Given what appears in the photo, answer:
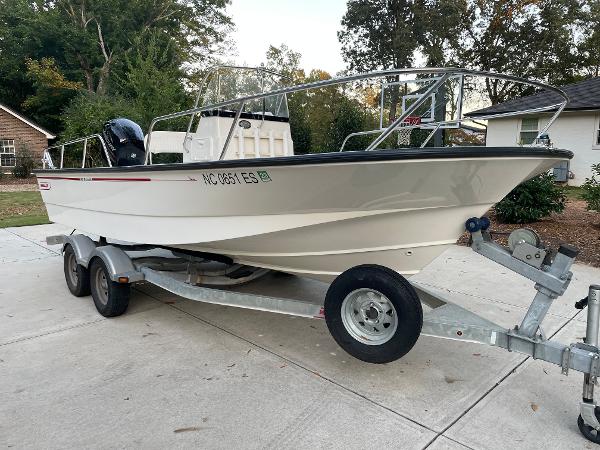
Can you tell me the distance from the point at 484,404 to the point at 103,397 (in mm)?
2315

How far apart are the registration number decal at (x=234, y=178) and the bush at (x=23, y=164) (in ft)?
75.4

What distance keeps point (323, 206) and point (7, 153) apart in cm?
2615

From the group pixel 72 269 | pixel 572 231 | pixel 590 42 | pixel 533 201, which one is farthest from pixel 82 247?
pixel 590 42

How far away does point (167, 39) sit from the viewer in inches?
1104

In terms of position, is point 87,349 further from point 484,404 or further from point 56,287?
point 484,404

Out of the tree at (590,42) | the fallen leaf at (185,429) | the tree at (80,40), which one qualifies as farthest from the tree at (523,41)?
the fallen leaf at (185,429)

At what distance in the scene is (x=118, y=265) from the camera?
151 inches

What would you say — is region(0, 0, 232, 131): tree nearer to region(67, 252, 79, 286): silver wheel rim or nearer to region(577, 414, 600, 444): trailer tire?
region(67, 252, 79, 286): silver wheel rim

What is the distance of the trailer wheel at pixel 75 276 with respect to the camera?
4.41 m

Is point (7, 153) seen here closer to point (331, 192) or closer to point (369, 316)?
point (331, 192)

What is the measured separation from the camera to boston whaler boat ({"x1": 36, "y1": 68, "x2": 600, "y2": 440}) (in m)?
2.52

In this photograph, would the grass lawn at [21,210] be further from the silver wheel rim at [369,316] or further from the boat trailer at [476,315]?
the silver wheel rim at [369,316]

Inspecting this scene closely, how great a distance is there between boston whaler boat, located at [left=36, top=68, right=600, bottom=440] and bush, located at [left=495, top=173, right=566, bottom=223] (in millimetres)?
4892

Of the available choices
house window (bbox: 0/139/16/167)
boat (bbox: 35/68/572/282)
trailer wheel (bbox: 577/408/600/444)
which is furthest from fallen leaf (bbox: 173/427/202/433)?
house window (bbox: 0/139/16/167)
